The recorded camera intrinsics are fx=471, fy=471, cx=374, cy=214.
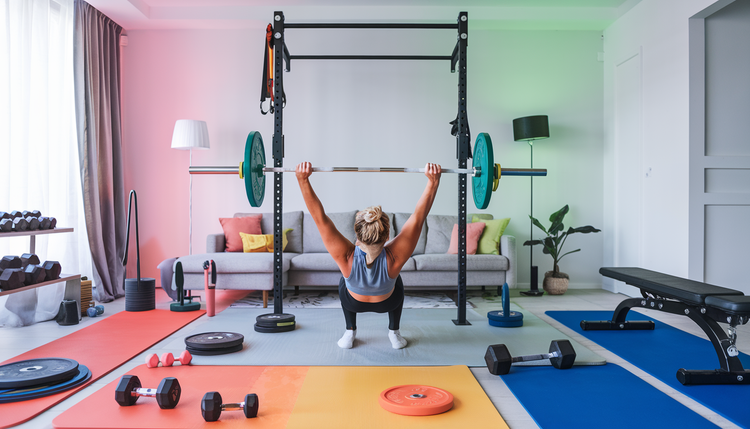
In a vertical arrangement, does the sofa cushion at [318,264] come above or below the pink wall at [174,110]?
below

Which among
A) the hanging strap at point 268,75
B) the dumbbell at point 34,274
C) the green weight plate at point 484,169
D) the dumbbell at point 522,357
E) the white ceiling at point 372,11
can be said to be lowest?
the dumbbell at point 522,357

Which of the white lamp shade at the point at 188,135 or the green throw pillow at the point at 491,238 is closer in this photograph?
the green throw pillow at the point at 491,238

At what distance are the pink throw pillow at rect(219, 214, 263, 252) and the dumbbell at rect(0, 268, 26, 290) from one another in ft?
6.33

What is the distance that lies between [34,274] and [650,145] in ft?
17.5

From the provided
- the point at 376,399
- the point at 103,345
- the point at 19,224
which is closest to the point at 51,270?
the point at 19,224

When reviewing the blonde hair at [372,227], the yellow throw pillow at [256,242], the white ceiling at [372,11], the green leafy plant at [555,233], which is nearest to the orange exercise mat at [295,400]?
the blonde hair at [372,227]

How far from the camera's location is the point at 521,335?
3.20m

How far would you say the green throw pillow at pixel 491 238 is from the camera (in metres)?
4.77

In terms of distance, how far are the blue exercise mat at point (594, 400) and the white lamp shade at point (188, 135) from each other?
3874 millimetres

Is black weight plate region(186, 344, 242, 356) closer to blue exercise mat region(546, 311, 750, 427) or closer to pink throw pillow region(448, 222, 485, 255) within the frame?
blue exercise mat region(546, 311, 750, 427)

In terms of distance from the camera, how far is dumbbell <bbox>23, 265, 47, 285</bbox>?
3225mm

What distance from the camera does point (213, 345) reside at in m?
2.70

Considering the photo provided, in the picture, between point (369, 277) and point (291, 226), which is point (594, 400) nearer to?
point (369, 277)

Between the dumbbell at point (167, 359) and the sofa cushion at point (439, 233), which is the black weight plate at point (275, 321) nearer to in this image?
the dumbbell at point (167, 359)
